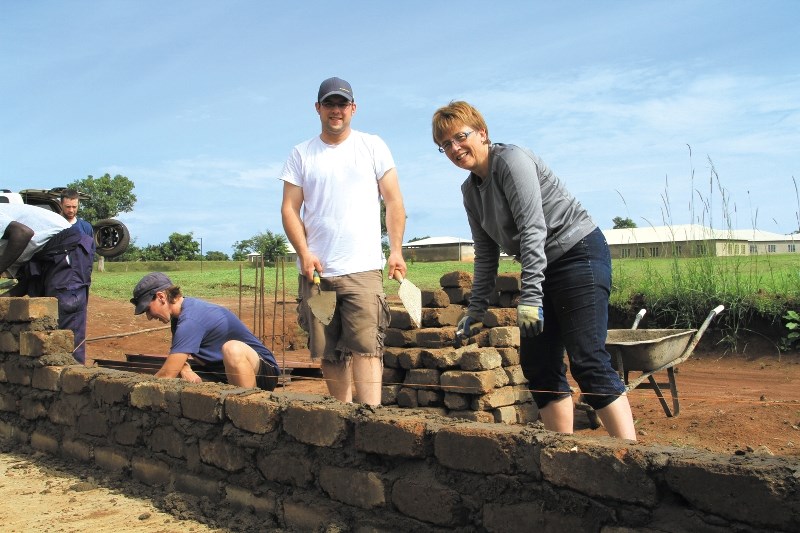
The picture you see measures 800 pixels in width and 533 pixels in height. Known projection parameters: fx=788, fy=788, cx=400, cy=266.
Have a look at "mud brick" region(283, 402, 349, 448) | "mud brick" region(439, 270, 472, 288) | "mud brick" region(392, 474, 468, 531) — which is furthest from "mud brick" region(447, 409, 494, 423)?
"mud brick" region(392, 474, 468, 531)

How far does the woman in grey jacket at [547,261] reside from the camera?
9.88 feet

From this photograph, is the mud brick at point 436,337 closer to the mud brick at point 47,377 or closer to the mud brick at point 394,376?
the mud brick at point 394,376

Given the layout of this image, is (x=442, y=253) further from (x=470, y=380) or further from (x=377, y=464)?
(x=377, y=464)

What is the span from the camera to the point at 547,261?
3.16 m

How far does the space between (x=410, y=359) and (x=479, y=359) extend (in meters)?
0.64

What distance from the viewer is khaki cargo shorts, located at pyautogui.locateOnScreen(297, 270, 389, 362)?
3.96 meters

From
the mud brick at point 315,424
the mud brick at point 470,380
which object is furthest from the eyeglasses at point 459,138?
the mud brick at point 470,380

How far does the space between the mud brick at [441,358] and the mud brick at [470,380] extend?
3.2 inches

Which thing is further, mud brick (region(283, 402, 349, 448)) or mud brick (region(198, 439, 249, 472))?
mud brick (region(198, 439, 249, 472))

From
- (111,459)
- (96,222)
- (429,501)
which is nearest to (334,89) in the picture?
(429,501)

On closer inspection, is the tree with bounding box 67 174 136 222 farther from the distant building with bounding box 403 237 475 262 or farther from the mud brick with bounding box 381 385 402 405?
the mud brick with bounding box 381 385 402 405

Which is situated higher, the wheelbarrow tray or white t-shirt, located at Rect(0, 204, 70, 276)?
white t-shirt, located at Rect(0, 204, 70, 276)

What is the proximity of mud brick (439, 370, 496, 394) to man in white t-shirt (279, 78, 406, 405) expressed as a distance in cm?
190

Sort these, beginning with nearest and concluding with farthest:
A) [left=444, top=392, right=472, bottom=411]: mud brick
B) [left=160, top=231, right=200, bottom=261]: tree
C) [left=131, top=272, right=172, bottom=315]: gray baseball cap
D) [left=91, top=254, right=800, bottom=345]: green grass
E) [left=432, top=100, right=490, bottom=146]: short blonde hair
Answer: [left=432, top=100, right=490, bottom=146]: short blonde hair
[left=131, top=272, right=172, bottom=315]: gray baseball cap
[left=444, top=392, right=472, bottom=411]: mud brick
[left=91, top=254, right=800, bottom=345]: green grass
[left=160, top=231, right=200, bottom=261]: tree
